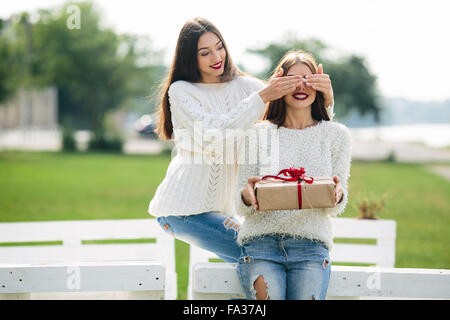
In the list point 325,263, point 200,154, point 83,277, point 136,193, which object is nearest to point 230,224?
point 200,154

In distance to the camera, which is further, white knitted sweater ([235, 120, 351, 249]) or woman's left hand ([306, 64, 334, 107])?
woman's left hand ([306, 64, 334, 107])

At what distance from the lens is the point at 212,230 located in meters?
3.17

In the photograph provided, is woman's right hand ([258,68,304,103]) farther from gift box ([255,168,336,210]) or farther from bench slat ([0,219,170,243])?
bench slat ([0,219,170,243])

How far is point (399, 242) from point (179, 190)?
6193 mm

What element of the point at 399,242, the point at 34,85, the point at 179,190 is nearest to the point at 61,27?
the point at 34,85

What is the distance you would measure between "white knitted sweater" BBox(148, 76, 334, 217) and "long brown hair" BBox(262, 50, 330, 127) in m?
0.08

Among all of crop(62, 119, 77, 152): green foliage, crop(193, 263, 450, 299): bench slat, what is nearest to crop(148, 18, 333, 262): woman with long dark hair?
crop(193, 263, 450, 299): bench slat

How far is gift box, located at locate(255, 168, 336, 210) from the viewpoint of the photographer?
2.48m

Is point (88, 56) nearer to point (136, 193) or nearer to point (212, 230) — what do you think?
point (136, 193)

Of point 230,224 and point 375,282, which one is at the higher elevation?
point 230,224

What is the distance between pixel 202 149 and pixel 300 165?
1.89 ft

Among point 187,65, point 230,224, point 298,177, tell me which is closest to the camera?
point 298,177

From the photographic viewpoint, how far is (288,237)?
2.75 m

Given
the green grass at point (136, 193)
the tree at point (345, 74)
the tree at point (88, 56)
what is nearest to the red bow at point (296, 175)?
the green grass at point (136, 193)
